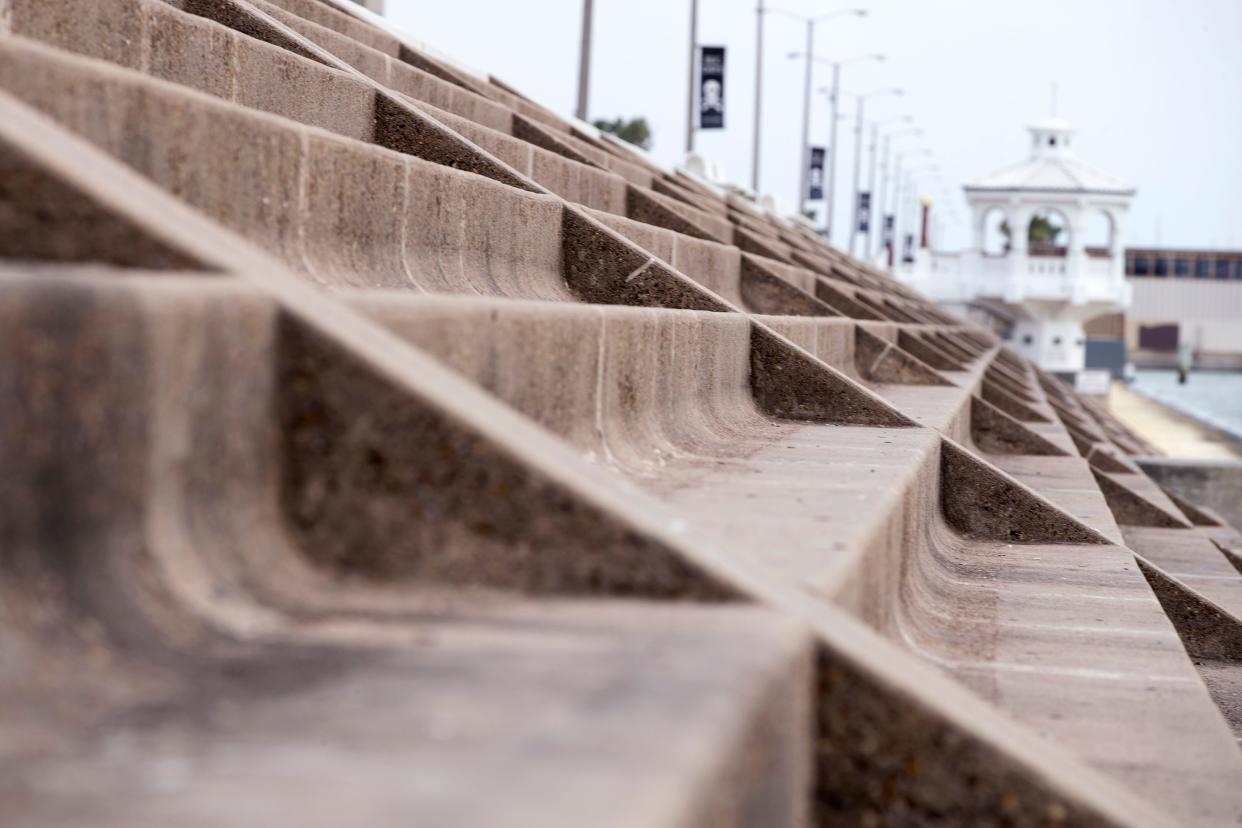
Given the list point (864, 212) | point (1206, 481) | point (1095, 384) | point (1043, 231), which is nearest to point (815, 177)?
point (1095, 384)

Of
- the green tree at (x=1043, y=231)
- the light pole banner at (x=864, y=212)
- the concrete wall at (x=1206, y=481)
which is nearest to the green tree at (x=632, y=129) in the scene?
the light pole banner at (x=864, y=212)

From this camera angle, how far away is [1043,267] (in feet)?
203

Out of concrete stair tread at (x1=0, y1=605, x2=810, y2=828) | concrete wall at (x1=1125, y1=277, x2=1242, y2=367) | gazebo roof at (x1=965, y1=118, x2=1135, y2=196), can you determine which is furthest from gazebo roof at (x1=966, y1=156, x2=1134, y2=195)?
concrete stair tread at (x1=0, y1=605, x2=810, y2=828)

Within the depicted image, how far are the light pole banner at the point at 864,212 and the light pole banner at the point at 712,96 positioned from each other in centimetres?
3464

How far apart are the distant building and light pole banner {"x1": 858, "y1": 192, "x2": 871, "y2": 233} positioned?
56.2 meters

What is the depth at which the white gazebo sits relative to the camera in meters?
61.6

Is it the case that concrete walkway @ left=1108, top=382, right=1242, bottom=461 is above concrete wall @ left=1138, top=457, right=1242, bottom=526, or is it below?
below

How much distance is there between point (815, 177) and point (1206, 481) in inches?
1410

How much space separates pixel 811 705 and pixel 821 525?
883 mm

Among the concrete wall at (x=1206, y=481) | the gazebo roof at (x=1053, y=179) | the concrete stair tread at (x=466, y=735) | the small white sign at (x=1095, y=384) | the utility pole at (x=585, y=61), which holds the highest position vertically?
the gazebo roof at (x=1053, y=179)

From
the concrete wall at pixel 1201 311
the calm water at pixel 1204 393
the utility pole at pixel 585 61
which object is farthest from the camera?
the concrete wall at pixel 1201 311

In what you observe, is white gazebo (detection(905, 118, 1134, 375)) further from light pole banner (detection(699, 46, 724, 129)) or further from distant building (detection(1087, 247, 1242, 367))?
distant building (detection(1087, 247, 1242, 367))

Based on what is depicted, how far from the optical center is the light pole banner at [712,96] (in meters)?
31.5

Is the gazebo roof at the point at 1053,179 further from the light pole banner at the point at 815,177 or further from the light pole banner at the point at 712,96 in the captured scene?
the light pole banner at the point at 712,96
